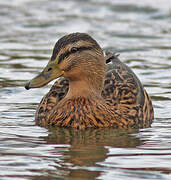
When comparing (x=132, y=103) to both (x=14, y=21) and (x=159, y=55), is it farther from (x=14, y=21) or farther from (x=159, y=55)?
(x=14, y=21)

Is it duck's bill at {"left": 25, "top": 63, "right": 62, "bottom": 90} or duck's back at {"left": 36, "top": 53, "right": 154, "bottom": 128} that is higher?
duck's bill at {"left": 25, "top": 63, "right": 62, "bottom": 90}

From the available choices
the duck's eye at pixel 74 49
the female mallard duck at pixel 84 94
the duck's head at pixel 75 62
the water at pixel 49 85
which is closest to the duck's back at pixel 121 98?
the female mallard duck at pixel 84 94

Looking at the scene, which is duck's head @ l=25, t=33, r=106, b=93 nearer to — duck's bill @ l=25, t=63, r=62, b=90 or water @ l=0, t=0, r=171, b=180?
duck's bill @ l=25, t=63, r=62, b=90

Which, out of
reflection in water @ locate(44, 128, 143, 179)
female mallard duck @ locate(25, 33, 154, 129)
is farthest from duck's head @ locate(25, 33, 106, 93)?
reflection in water @ locate(44, 128, 143, 179)

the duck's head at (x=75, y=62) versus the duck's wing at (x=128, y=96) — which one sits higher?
the duck's head at (x=75, y=62)

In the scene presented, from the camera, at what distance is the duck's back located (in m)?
11.1

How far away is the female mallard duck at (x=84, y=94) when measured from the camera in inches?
400

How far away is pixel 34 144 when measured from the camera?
943 centimetres

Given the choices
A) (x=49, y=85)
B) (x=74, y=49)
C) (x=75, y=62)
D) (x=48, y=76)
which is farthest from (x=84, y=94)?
(x=49, y=85)

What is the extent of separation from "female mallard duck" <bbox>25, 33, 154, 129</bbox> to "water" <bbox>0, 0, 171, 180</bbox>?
0.78 ft

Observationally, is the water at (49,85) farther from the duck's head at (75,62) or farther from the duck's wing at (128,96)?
the duck's head at (75,62)

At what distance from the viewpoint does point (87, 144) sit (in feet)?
31.6

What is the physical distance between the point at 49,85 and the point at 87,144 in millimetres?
4691

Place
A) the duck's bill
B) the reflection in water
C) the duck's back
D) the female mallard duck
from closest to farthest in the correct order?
the reflection in water → the duck's bill → the female mallard duck → the duck's back
